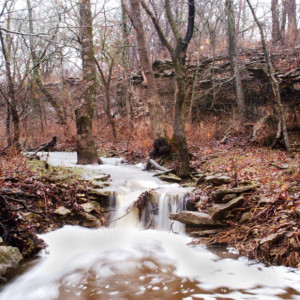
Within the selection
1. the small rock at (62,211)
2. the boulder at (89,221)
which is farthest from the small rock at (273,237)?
the small rock at (62,211)

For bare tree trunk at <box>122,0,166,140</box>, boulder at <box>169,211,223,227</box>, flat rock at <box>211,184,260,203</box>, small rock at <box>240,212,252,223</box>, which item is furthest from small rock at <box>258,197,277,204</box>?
bare tree trunk at <box>122,0,166,140</box>

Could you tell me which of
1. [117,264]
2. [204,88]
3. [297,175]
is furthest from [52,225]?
[204,88]

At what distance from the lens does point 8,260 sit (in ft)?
12.7

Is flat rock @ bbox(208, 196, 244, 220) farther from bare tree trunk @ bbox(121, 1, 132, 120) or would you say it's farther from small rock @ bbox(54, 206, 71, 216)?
Answer: bare tree trunk @ bbox(121, 1, 132, 120)

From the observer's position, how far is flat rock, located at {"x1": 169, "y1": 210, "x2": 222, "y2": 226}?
17.4 ft

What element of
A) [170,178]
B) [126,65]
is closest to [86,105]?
[170,178]

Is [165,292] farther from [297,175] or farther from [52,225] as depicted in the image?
[297,175]

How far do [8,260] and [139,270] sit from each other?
6.16 feet

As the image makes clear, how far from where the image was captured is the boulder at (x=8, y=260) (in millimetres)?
3759

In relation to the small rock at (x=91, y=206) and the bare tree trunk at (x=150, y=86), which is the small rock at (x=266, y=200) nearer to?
the small rock at (x=91, y=206)

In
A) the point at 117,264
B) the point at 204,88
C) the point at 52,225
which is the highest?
the point at 204,88

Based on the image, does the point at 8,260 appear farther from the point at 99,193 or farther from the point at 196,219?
the point at 196,219

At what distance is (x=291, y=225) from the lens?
420 centimetres

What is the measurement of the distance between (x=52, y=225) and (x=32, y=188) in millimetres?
869
